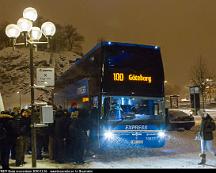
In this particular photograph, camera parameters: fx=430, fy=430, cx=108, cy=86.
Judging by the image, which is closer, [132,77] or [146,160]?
[146,160]

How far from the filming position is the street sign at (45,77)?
12.3 metres

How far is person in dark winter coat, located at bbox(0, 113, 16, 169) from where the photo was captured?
11422 mm

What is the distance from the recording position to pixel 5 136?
37.4ft

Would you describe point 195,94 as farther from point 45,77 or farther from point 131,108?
point 45,77

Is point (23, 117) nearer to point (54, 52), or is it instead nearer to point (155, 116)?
point (155, 116)

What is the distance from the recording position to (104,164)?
13.3m

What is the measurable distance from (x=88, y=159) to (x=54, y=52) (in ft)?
279

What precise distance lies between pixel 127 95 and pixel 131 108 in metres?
0.55

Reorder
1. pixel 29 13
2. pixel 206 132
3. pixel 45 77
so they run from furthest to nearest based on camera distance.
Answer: pixel 206 132
pixel 29 13
pixel 45 77

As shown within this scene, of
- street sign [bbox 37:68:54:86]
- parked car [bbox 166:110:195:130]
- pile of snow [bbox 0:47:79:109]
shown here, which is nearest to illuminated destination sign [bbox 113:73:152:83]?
street sign [bbox 37:68:54:86]

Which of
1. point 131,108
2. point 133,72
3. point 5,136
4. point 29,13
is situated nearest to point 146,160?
point 131,108

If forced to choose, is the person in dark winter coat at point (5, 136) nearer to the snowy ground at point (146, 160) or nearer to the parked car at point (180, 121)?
the snowy ground at point (146, 160)

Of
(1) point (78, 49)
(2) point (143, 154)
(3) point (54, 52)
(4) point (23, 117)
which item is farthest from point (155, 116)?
(1) point (78, 49)

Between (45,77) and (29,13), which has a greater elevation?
(29,13)
